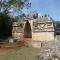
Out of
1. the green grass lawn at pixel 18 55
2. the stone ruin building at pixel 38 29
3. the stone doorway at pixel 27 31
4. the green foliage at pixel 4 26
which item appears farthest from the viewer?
the green foliage at pixel 4 26

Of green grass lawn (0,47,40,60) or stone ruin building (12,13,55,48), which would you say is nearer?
green grass lawn (0,47,40,60)

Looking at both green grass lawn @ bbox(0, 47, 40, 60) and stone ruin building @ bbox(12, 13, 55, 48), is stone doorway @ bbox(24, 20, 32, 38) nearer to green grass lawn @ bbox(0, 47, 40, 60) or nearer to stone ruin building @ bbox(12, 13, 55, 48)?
stone ruin building @ bbox(12, 13, 55, 48)

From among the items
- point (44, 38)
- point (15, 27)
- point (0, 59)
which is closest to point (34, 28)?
point (44, 38)

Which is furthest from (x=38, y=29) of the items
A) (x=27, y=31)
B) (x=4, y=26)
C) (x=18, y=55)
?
(x=18, y=55)

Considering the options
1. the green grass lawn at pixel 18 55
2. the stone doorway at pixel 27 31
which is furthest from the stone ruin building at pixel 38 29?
the green grass lawn at pixel 18 55

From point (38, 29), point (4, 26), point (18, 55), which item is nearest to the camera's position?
point (18, 55)

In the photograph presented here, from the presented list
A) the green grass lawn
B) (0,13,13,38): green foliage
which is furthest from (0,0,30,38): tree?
the green grass lawn

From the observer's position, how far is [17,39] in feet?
79.7

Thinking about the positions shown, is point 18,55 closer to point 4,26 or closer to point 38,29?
point 38,29

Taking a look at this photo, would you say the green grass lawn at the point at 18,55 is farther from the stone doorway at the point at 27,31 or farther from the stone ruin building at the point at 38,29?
the stone doorway at the point at 27,31

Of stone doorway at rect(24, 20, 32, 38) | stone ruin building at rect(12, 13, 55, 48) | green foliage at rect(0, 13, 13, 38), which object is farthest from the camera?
green foliage at rect(0, 13, 13, 38)

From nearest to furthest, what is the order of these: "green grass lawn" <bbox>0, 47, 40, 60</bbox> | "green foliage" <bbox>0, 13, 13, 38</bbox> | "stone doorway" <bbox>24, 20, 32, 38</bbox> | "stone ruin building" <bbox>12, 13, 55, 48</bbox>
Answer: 1. "green grass lawn" <bbox>0, 47, 40, 60</bbox>
2. "stone ruin building" <bbox>12, 13, 55, 48</bbox>
3. "stone doorway" <bbox>24, 20, 32, 38</bbox>
4. "green foliage" <bbox>0, 13, 13, 38</bbox>

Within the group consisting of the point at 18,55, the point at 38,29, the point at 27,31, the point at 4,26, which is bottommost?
the point at 18,55

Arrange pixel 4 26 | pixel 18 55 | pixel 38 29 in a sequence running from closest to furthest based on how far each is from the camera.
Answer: pixel 18 55 < pixel 38 29 < pixel 4 26
